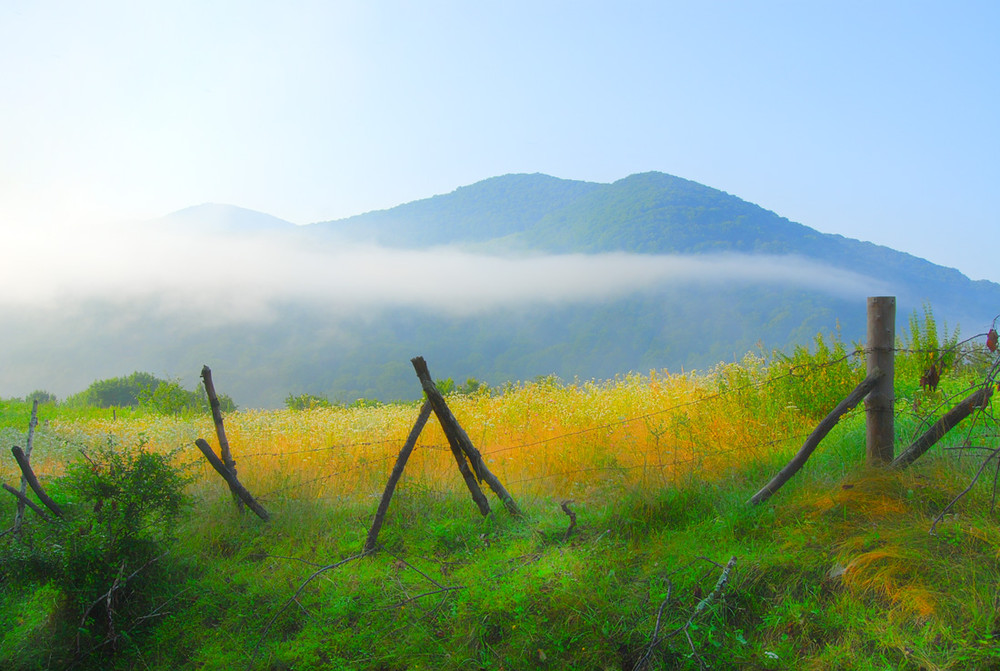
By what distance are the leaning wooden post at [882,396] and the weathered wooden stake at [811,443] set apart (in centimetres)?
10

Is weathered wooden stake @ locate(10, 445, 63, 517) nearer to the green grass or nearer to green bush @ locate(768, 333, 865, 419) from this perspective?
the green grass

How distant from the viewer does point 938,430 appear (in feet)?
17.8

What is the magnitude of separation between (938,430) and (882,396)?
58 centimetres

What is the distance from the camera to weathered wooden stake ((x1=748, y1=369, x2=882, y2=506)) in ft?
18.8

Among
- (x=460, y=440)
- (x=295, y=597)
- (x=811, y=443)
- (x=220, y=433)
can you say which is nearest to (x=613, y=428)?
(x=460, y=440)

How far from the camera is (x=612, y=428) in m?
8.84

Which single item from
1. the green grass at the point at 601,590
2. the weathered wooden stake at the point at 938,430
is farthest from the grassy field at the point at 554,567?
the weathered wooden stake at the point at 938,430

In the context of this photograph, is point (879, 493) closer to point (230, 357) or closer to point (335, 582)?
point (335, 582)

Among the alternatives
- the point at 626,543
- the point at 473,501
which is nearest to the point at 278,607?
the point at 473,501

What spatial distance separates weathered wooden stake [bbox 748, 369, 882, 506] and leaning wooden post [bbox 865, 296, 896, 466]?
10 centimetres

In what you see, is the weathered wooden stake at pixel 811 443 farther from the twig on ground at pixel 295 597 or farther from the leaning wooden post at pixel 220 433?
the leaning wooden post at pixel 220 433

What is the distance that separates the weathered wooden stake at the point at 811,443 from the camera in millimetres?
5734

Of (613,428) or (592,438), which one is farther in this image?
(613,428)

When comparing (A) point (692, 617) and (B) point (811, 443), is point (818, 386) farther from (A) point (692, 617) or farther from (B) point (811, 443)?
(A) point (692, 617)
